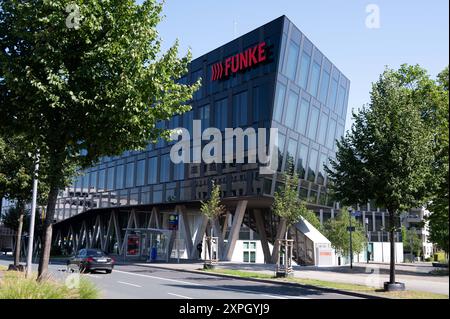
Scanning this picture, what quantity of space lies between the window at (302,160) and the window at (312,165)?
1266mm

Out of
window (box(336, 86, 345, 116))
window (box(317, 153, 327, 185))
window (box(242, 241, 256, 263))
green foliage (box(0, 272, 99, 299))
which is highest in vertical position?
window (box(336, 86, 345, 116))

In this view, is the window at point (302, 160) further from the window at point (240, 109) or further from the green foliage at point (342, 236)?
the green foliage at point (342, 236)

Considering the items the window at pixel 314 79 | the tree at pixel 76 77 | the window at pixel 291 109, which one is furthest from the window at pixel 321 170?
the tree at pixel 76 77

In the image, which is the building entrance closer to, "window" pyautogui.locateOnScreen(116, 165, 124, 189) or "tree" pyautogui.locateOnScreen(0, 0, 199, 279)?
"window" pyautogui.locateOnScreen(116, 165, 124, 189)

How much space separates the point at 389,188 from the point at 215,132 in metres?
23.0

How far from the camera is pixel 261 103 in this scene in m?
35.9

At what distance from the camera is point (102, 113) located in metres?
12.7

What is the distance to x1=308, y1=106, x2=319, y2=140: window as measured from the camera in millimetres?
41684

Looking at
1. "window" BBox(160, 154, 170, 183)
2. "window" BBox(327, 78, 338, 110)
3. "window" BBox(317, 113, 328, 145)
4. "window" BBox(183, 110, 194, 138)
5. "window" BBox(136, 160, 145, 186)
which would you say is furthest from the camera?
"window" BBox(136, 160, 145, 186)

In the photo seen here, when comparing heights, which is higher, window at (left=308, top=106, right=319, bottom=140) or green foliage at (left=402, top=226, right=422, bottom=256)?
window at (left=308, top=106, right=319, bottom=140)

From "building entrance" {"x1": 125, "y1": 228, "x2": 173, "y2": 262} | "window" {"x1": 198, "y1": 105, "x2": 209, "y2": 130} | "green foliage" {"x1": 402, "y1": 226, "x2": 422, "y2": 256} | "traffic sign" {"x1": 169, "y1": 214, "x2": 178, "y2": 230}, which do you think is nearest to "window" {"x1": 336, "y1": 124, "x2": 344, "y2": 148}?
"window" {"x1": 198, "y1": 105, "x2": 209, "y2": 130}

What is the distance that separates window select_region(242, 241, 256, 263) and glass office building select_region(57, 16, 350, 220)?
35.7 feet
